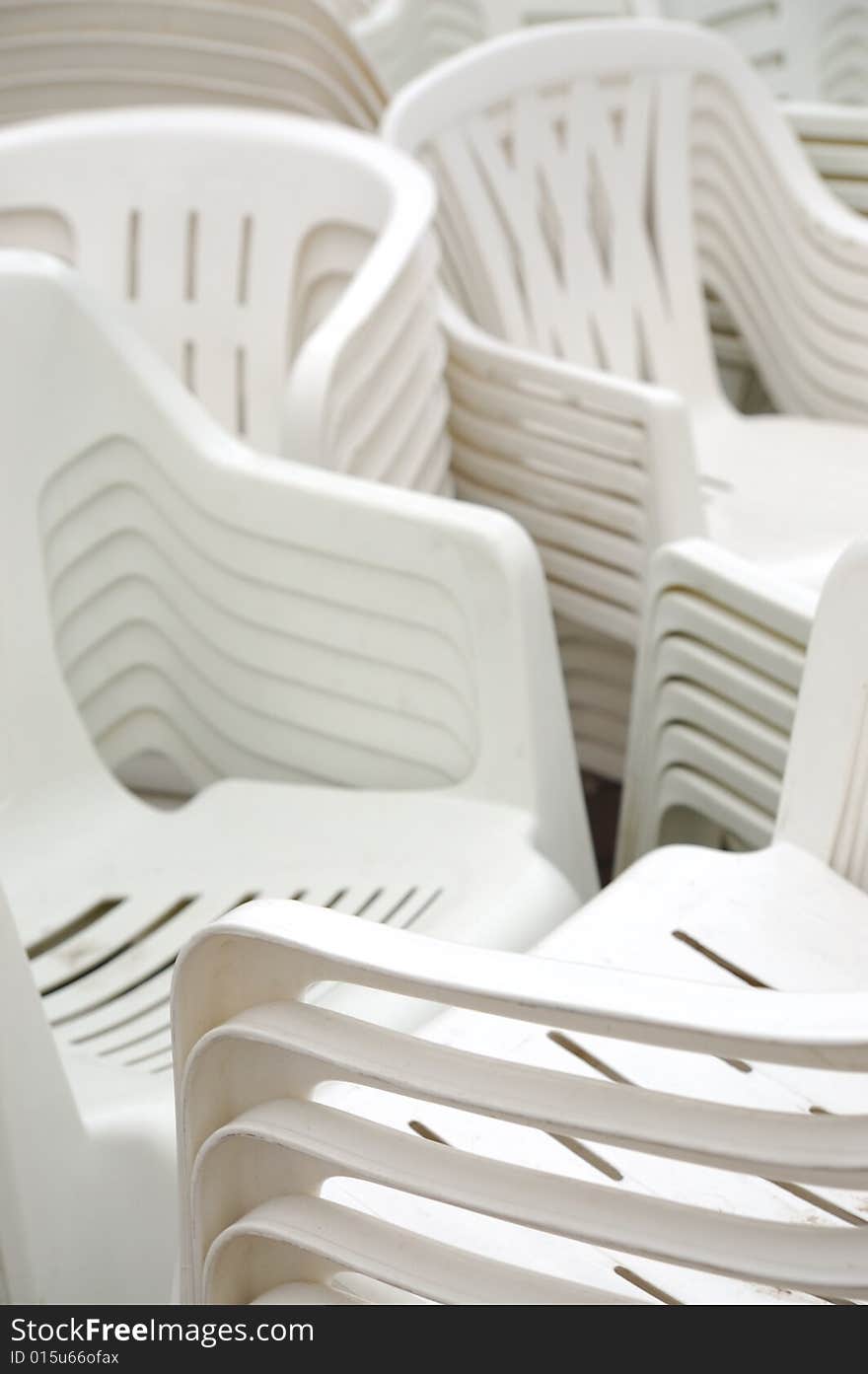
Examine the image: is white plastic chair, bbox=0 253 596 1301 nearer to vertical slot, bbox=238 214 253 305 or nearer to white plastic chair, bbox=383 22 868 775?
vertical slot, bbox=238 214 253 305

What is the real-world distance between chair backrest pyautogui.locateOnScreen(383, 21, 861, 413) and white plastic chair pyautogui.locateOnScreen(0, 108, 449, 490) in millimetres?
381

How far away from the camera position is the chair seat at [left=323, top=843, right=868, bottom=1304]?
2.97 ft

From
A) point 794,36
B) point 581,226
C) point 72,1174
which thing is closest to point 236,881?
point 72,1174

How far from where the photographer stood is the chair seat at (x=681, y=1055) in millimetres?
906

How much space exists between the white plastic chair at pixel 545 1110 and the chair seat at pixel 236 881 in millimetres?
219

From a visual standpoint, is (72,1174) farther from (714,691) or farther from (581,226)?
(581,226)

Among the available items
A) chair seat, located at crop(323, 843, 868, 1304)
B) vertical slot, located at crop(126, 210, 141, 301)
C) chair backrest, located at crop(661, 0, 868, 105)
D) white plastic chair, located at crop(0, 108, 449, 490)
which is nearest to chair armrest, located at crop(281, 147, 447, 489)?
white plastic chair, located at crop(0, 108, 449, 490)

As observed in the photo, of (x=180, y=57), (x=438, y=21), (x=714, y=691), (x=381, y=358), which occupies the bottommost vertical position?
(x=714, y=691)

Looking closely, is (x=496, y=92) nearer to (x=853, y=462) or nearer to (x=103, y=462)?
(x=853, y=462)

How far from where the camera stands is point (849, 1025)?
26.2 inches

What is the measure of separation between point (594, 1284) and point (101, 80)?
2066mm

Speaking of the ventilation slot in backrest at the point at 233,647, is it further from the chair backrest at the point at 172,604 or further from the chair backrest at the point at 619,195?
the chair backrest at the point at 619,195

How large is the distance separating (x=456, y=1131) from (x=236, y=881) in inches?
21.8

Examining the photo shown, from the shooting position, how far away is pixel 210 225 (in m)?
2.01
